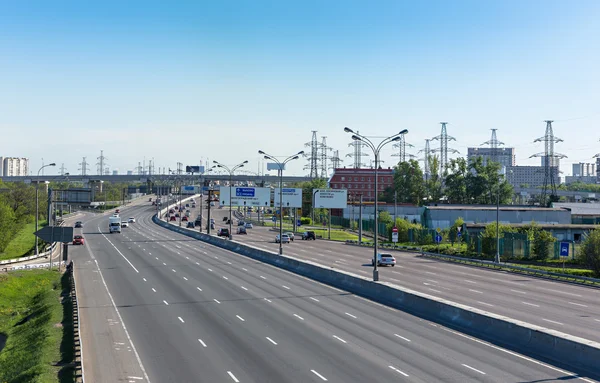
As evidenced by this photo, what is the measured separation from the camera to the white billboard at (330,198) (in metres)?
109

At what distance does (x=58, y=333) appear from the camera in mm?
30344

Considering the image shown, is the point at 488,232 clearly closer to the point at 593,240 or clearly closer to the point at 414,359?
the point at 593,240

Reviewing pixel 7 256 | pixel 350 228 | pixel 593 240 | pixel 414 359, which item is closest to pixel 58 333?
pixel 414 359

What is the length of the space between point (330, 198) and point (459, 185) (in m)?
56.2

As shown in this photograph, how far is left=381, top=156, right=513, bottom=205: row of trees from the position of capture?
153625mm

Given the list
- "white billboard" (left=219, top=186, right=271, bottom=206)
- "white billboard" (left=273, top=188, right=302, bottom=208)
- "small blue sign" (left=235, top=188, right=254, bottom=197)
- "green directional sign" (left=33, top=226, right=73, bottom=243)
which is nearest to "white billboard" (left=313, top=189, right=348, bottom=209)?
"white billboard" (left=273, top=188, right=302, bottom=208)

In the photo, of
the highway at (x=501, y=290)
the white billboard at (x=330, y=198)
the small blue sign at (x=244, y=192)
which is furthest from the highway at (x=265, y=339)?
the small blue sign at (x=244, y=192)

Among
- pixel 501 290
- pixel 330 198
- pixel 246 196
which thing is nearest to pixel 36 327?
pixel 501 290

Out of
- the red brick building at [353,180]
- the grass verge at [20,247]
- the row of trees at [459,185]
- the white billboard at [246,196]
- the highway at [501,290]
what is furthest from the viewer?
the red brick building at [353,180]

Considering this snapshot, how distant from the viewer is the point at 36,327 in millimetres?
34531

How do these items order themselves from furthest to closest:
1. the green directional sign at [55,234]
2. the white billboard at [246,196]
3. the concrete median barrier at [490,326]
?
the white billboard at [246,196]
the green directional sign at [55,234]
the concrete median barrier at [490,326]

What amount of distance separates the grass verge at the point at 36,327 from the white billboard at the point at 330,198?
188ft

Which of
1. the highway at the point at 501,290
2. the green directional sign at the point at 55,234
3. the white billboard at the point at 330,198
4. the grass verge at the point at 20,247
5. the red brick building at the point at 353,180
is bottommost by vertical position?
the grass verge at the point at 20,247

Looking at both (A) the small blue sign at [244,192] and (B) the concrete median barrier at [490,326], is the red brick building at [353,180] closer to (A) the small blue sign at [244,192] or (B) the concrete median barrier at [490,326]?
(A) the small blue sign at [244,192]
